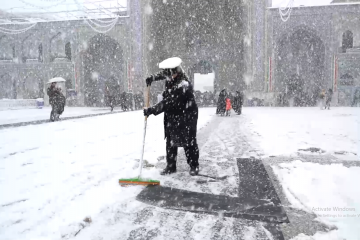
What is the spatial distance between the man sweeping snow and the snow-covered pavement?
1.45ft

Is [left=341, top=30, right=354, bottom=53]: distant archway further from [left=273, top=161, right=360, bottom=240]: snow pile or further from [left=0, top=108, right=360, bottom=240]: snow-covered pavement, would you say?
[left=273, top=161, right=360, bottom=240]: snow pile

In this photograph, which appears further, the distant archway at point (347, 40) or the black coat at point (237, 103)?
the distant archway at point (347, 40)

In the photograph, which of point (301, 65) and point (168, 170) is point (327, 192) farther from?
point (301, 65)

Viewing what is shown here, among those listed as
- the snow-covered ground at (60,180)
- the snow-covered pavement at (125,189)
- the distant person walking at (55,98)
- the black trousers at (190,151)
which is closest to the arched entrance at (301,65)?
the distant person walking at (55,98)

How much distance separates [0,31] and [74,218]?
1287 inches

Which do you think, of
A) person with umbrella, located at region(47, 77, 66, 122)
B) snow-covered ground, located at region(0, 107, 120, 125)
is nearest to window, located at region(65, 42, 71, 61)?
snow-covered ground, located at region(0, 107, 120, 125)

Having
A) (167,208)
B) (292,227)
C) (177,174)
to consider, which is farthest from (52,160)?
(292,227)

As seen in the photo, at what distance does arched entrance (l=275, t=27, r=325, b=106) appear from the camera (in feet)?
83.7

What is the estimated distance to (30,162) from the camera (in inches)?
195

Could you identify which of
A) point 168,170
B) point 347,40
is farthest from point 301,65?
point 168,170

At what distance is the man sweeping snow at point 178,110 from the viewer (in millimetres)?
3951

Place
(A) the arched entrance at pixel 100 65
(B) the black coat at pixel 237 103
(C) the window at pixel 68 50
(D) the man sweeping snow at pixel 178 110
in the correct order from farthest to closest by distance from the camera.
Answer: (C) the window at pixel 68 50
(A) the arched entrance at pixel 100 65
(B) the black coat at pixel 237 103
(D) the man sweeping snow at pixel 178 110

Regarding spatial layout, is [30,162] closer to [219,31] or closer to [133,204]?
[133,204]

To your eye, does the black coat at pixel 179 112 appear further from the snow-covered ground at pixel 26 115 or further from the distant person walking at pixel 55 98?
the snow-covered ground at pixel 26 115
